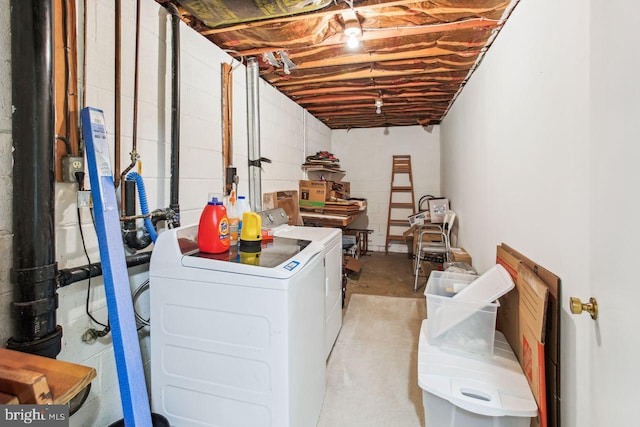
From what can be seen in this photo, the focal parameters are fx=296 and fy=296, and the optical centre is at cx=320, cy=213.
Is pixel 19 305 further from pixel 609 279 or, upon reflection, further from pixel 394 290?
pixel 394 290

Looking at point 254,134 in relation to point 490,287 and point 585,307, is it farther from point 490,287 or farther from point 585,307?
point 585,307

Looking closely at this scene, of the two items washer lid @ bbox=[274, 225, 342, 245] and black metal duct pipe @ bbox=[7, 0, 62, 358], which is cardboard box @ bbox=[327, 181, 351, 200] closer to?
washer lid @ bbox=[274, 225, 342, 245]

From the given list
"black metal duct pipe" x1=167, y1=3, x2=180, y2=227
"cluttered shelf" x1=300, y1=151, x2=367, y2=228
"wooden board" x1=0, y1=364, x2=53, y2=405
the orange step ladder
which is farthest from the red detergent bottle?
the orange step ladder

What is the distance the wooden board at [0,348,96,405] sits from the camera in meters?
0.65

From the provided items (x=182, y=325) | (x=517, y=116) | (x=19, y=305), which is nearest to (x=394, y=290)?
(x=517, y=116)

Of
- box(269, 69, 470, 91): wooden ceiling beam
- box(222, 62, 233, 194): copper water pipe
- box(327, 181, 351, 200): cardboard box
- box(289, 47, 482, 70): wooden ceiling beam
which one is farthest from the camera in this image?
box(327, 181, 351, 200): cardboard box

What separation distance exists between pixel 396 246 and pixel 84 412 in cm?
518

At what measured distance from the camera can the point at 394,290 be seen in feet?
12.3

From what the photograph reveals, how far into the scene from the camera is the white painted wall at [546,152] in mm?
1107

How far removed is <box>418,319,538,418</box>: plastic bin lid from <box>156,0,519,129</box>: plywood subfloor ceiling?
197 centimetres

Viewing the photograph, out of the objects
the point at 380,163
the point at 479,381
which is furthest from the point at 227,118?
the point at 380,163

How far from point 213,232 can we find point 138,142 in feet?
2.27

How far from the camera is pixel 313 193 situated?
4.17 meters

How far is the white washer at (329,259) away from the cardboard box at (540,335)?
1.14 m
